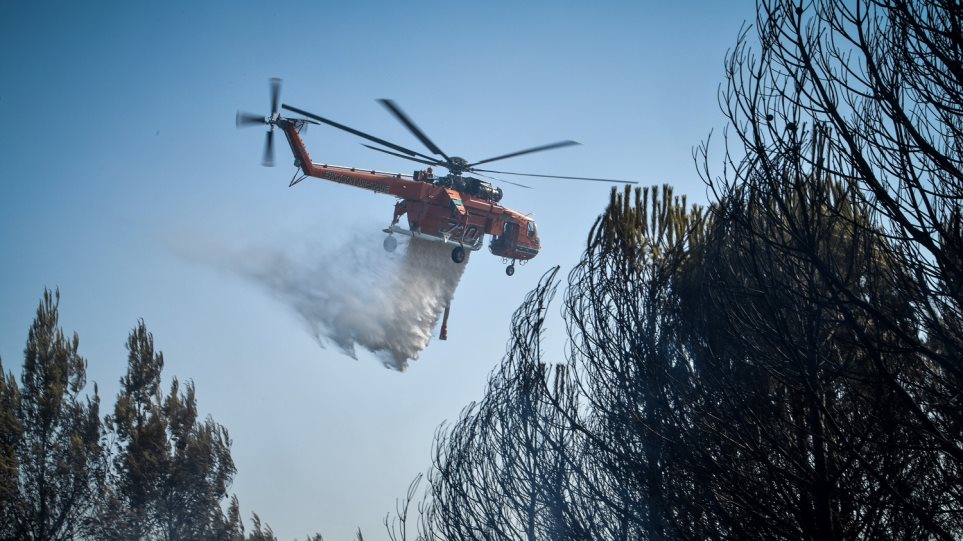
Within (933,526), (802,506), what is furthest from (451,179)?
(933,526)

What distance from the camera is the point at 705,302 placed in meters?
7.62

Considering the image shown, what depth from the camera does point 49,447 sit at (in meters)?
23.4

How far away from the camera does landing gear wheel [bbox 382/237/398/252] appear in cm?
2511

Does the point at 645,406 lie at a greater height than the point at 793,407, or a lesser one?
greater

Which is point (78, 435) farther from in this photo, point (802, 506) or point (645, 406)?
point (802, 506)

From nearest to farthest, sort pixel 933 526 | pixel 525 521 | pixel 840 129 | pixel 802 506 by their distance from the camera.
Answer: pixel 933 526
pixel 840 129
pixel 802 506
pixel 525 521

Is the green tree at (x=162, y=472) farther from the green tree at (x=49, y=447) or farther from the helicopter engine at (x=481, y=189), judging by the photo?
the helicopter engine at (x=481, y=189)

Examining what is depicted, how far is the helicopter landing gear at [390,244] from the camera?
25.1 m

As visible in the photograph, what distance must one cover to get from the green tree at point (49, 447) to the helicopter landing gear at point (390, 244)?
9544 mm

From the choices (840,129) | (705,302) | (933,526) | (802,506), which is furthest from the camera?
(705,302)

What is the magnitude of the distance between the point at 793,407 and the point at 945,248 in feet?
8.12

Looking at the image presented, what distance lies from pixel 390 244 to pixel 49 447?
1121cm

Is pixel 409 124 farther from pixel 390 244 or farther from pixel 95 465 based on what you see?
pixel 95 465

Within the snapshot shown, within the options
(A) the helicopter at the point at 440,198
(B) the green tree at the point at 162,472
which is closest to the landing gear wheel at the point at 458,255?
(A) the helicopter at the point at 440,198
